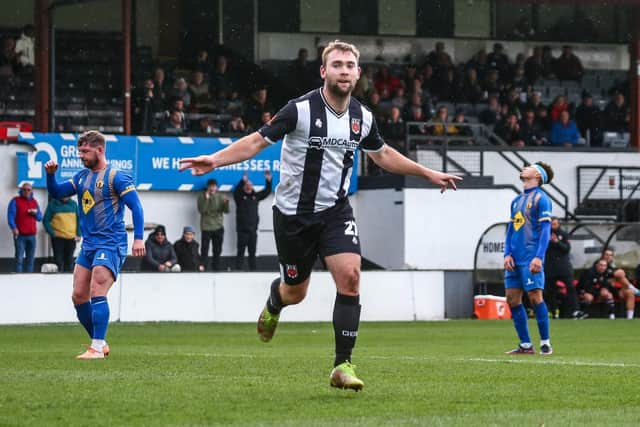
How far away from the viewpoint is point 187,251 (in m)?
26.7

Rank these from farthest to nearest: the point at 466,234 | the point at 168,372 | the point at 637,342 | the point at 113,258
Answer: the point at 466,234, the point at 637,342, the point at 113,258, the point at 168,372

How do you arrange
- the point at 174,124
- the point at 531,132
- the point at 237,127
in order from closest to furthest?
the point at 174,124
the point at 237,127
the point at 531,132

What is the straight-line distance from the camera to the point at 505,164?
3188cm

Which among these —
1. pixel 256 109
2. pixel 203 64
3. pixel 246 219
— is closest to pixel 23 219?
pixel 246 219

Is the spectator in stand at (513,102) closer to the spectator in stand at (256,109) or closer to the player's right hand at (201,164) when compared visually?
the spectator in stand at (256,109)

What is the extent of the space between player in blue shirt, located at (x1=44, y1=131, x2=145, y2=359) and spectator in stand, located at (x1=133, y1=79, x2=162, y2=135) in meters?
16.1

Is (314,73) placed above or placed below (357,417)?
above

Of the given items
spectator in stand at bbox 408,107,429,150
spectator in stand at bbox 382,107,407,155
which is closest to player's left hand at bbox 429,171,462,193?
spectator in stand at bbox 382,107,407,155

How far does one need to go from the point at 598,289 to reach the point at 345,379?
Answer: 758 inches

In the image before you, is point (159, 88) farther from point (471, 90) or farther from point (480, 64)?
point (480, 64)

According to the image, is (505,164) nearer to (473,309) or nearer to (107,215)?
(473,309)

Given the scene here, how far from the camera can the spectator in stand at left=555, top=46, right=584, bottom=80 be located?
37062 mm

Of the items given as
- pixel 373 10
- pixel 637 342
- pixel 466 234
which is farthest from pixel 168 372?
pixel 373 10

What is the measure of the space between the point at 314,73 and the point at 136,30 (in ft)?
16.0
